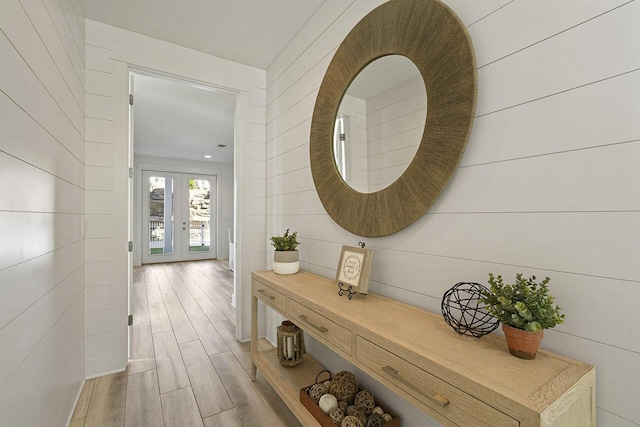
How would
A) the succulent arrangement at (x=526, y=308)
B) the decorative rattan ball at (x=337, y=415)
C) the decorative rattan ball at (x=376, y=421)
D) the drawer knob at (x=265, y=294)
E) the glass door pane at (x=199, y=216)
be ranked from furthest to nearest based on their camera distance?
the glass door pane at (x=199, y=216) < the drawer knob at (x=265, y=294) < the decorative rattan ball at (x=337, y=415) < the decorative rattan ball at (x=376, y=421) < the succulent arrangement at (x=526, y=308)

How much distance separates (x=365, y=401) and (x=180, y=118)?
4341 millimetres

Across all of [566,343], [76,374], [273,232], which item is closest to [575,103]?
[566,343]

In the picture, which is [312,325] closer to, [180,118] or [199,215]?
[180,118]

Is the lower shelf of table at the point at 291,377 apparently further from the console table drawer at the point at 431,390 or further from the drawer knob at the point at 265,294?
the console table drawer at the point at 431,390

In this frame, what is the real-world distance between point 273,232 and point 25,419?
72.8 inches

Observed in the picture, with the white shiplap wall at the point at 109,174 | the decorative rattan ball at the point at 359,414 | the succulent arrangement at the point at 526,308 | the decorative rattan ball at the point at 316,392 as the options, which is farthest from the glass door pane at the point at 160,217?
the succulent arrangement at the point at 526,308

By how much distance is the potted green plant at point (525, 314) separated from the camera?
0.75m

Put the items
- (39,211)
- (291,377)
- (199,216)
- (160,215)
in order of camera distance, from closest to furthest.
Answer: (39,211) < (291,377) < (160,215) < (199,216)

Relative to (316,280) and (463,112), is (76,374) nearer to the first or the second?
(316,280)

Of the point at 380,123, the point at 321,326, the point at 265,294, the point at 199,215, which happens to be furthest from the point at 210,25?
the point at 199,215

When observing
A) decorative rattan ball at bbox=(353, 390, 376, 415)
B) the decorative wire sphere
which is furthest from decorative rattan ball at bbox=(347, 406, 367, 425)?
the decorative wire sphere

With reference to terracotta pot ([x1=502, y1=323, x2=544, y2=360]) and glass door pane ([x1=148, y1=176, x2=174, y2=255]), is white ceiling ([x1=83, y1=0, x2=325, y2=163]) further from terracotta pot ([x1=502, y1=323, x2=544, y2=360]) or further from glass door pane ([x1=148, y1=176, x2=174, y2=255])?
glass door pane ([x1=148, y1=176, x2=174, y2=255])

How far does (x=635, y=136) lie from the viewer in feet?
2.32

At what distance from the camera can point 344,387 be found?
1.48 metres
